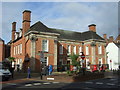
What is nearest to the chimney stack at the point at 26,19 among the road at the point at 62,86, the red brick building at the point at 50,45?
the red brick building at the point at 50,45

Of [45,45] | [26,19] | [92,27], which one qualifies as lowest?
[45,45]

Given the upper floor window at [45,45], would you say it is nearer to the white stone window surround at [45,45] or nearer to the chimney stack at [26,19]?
the white stone window surround at [45,45]

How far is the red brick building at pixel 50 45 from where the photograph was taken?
104 ft

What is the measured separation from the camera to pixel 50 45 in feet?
109

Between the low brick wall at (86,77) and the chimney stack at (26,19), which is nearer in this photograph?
the low brick wall at (86,77)

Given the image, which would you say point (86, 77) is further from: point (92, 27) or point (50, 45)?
point (92, 27)

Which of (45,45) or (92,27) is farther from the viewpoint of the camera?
(92,27)

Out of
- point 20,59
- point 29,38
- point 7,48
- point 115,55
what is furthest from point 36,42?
point 7,48

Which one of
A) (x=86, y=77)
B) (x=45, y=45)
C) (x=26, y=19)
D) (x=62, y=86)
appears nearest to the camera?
(x=62, y=86)

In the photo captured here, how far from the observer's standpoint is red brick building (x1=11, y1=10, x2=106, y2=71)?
31.7 meters

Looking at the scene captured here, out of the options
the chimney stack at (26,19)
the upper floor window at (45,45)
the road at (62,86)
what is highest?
the chimney stack at (26,19)

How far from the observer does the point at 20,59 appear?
122ft

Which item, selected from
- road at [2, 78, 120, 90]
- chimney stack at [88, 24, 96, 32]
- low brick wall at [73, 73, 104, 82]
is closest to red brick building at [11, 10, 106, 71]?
chimney stack at [88, 24, 96, 32]

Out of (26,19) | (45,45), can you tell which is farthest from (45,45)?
(26,19)
